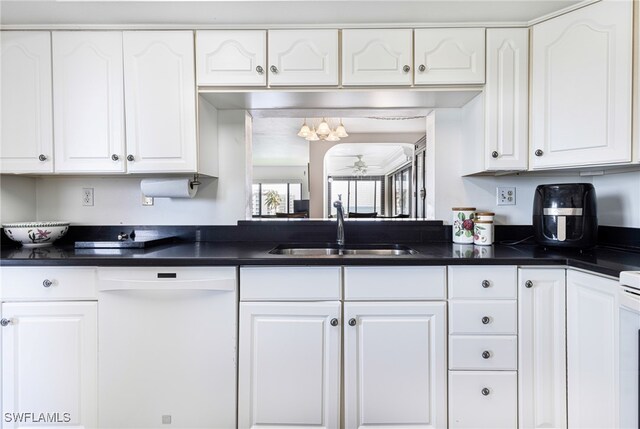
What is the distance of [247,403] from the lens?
1.31m

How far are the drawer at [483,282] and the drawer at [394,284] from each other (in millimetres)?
59

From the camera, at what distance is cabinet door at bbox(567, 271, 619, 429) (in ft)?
3.68

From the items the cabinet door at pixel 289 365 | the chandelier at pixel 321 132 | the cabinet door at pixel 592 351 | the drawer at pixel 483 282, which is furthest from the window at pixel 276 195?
the cabinet door at pixel 592 351

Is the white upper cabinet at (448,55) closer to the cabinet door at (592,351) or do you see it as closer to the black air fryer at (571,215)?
the black air fryer at (571,215)

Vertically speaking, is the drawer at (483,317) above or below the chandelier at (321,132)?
below

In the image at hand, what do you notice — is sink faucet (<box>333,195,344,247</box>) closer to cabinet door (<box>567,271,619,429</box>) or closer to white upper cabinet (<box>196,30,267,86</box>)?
white upper cabinet (<box>196,30,267,86</box>)

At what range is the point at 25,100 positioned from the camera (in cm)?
157

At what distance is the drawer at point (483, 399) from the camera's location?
131 centimetres

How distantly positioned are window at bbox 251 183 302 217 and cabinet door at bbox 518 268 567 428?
763cm

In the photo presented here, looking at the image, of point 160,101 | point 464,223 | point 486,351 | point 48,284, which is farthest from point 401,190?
point 48,284

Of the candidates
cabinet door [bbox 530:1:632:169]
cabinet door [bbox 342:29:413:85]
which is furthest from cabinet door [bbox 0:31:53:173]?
cabinet door [bbox 530:1:632:169]

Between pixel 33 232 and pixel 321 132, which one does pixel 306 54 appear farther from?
pixel 321 132
